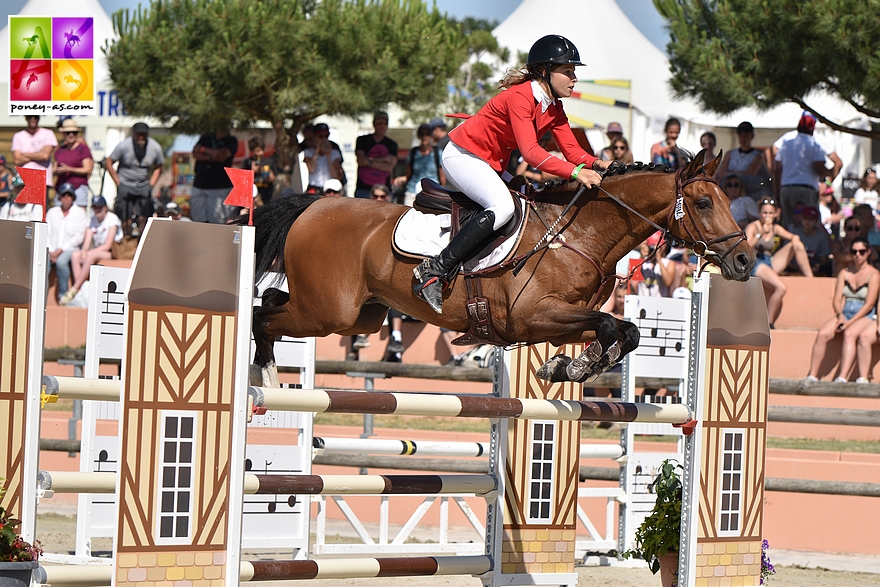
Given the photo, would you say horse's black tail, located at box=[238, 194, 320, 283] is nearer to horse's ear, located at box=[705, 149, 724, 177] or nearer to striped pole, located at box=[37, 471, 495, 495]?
striped pole, located at box=[37, 471, 495, 495]

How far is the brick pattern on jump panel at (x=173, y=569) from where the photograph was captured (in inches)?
139

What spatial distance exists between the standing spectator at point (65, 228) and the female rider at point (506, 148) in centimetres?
699

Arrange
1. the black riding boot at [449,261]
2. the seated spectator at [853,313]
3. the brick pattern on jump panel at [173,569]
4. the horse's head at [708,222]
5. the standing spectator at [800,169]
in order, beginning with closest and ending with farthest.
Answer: the brick pattern on jump panel at [173,569] → the horse's head at [708,222] → the black riding boot at [449,261] → the seated spectator at [853,313] → the standing spectator at [800,169]

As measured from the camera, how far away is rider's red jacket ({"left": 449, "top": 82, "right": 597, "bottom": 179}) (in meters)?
4.62

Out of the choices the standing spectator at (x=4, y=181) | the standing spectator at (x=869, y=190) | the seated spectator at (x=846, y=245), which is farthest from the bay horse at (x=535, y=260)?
the standing spectator at (x=4, y=181)

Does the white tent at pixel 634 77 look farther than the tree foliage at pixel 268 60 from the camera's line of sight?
Yes

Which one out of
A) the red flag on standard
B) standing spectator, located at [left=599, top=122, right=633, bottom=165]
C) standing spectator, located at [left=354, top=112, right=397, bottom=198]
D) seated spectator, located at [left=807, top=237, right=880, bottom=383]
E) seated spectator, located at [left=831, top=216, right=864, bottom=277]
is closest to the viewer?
the red flag on standard

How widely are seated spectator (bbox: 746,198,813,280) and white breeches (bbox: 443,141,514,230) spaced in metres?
4.85

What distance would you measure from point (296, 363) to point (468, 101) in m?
20.0

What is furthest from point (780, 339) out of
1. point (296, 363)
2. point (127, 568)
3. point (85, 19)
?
point (127, 568)

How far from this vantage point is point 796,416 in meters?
7.28

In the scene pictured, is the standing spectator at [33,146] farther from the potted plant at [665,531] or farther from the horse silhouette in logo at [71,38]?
the potted plant at [665,531]

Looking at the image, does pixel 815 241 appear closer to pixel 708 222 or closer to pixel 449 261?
pixel 708 222

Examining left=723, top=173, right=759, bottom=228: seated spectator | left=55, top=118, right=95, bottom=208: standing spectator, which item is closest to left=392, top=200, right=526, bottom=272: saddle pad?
left=723, top=173, right=759, bottom=228: seated spectator
